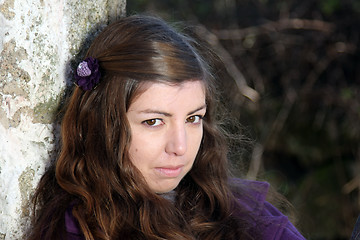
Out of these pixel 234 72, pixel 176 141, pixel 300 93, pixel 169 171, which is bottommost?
pixel 169 171

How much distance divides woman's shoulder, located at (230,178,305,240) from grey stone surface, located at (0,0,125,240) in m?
0.87

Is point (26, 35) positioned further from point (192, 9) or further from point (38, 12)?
point (192, 9)

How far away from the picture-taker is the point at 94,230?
5.63 feet

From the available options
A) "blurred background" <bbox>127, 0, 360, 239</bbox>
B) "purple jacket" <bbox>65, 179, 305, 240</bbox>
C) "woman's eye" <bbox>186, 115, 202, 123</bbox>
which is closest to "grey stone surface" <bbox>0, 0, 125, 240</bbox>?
"purple jacket" <bbox>65, 179, 305, 240</bbox>

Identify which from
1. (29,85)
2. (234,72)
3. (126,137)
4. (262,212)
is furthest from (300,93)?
(29,85)

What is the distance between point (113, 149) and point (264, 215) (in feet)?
2.50

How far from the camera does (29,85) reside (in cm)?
167

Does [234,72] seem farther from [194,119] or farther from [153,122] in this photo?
[153,122]

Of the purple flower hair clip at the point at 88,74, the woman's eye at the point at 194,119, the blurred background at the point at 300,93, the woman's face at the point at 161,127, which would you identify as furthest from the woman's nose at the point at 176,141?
the blurred background at the point at 300,93

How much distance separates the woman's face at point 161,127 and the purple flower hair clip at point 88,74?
158 millimetres

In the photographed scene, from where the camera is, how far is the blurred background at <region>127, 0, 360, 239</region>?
409 cm

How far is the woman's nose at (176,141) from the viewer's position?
5.68 feet

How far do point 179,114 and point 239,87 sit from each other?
249 centimetres

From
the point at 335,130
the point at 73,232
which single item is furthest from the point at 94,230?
the point at 335,130
